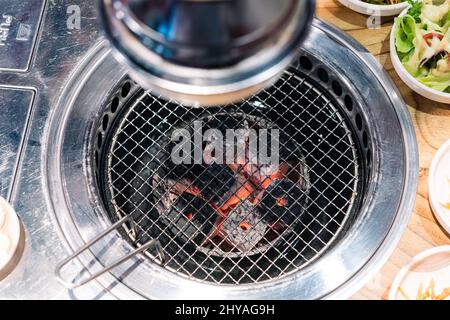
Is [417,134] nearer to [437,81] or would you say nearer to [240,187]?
[437,81]

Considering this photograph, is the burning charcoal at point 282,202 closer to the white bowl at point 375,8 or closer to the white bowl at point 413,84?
the white bowl at point 413,84

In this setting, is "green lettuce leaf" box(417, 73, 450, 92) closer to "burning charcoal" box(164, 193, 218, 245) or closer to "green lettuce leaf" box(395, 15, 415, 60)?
"green lettuce leaf" box(395, 15, 415, 60)

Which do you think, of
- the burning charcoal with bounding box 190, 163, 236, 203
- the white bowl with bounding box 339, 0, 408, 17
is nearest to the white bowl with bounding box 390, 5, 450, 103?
the white bowl with bounding box 339, 0, 408, 17

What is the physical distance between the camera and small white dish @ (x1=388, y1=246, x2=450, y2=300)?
2.32 m

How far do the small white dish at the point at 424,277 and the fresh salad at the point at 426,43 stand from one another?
769 millimetres

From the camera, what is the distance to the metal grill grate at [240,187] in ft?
8.79

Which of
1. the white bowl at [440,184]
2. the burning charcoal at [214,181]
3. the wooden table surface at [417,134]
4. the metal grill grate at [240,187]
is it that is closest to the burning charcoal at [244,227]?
the metal grill grate at [240,187]

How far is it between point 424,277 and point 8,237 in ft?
5.56

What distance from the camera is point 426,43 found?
2650 millimetres

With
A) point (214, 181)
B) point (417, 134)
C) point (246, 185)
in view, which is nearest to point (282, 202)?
point (246, 185)

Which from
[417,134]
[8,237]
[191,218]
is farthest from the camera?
[191,218]

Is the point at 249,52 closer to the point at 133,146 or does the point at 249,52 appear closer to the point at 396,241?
the point at 396,241

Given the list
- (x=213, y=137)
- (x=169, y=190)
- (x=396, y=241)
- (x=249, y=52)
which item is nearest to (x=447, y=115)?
(x=396, y=241)

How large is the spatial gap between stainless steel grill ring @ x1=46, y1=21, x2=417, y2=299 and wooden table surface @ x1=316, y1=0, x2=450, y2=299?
49mm
